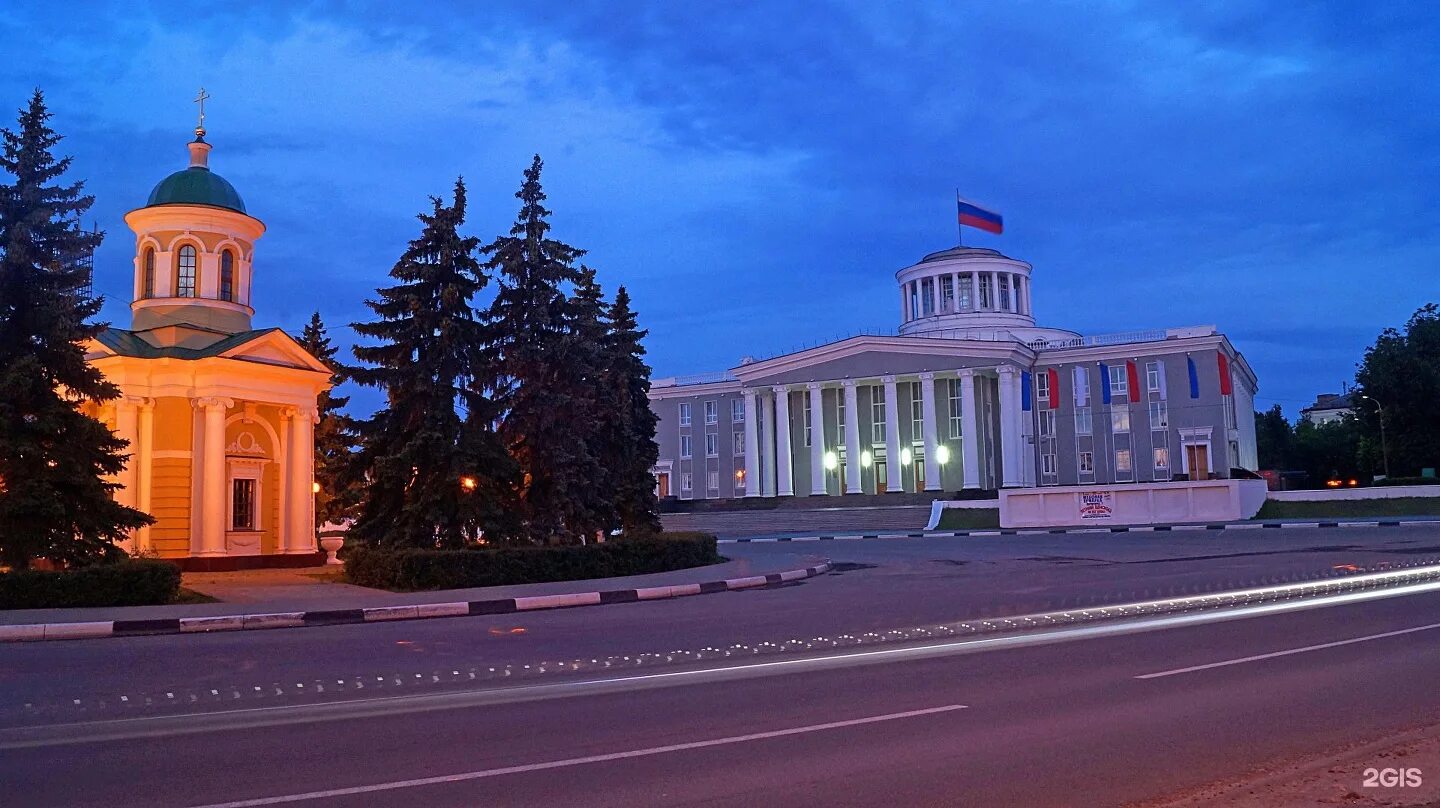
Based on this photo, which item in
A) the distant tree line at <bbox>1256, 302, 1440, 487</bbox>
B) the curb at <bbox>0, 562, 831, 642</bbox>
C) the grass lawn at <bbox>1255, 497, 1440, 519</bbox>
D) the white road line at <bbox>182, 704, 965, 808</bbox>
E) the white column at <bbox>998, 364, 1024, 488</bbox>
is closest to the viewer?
the white road line at <bbox>182, 704, 965, 808</bbox>

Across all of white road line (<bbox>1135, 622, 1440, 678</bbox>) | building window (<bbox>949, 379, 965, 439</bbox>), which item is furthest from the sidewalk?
building window (<bbox>949, 379, 965, 439</bbox>)

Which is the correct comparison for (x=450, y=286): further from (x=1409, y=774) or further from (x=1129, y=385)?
(x=1129, y=385)

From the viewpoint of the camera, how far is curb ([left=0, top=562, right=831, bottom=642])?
15328mm

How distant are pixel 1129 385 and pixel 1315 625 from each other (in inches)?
2311

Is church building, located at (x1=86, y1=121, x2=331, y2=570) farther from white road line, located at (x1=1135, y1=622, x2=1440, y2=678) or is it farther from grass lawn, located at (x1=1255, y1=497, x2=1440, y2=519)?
grass lawn, located at (x1=1255, y1=497, x2=1440, y2=519)

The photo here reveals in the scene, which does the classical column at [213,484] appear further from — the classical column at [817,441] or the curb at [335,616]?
the classical column at [817,441]

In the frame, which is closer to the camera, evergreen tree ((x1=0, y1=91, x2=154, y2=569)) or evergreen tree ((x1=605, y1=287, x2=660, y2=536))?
evergreen tree ((x1=0, y1=91, x2=154, y2=569))

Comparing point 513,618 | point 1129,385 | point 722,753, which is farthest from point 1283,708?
point 1129,385

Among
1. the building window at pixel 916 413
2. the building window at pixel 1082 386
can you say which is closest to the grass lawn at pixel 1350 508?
the building window at pixel 1082 386

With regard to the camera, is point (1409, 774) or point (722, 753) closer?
point (1409, 774)

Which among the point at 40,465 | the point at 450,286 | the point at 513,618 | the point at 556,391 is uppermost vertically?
the point at 450,286

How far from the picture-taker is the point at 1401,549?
88.3 ft

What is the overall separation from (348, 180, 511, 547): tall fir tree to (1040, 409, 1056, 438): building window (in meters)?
55.9

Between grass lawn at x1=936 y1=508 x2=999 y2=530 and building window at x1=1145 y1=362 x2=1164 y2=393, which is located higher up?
building window at x1=1145 y1=362 x2=1164 y2=393
